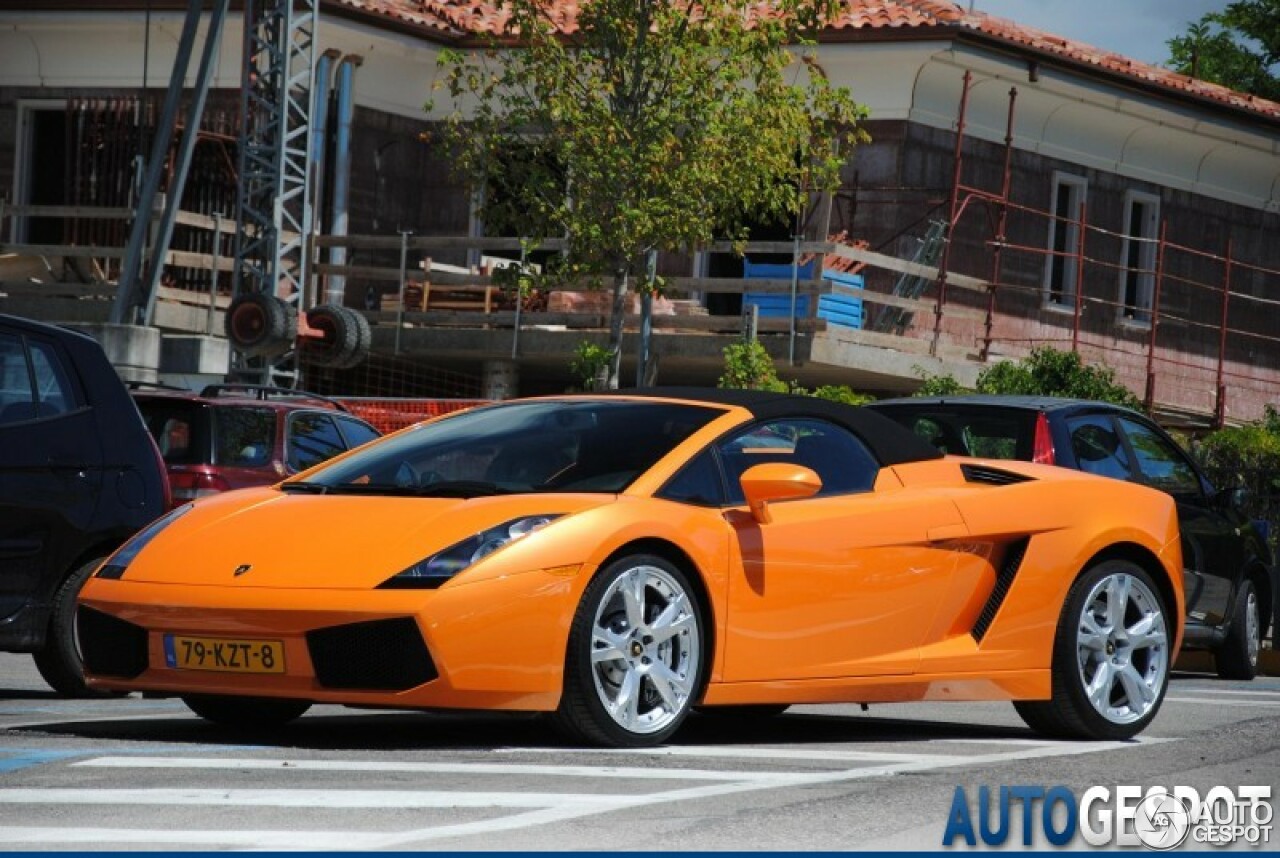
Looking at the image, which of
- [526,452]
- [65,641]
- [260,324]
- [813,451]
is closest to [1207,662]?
[813,451]

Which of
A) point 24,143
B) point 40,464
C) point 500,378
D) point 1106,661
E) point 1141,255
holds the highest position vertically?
point 24,143

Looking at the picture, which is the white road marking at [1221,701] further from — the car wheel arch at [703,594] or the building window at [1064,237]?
the building window at [1064,237]

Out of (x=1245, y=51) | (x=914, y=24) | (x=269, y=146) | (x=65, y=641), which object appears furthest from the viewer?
(x=1245, y=51)

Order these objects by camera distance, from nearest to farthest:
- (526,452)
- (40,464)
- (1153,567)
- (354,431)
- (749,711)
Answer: (526,452) < (1153,567) < (749,711) < (40,464) < (354,431)

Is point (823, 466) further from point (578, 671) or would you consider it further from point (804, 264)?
point (804, 264)

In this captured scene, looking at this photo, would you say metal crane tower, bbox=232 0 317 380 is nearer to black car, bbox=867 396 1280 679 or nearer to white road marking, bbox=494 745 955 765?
black car, bbox=867 396 1280 679

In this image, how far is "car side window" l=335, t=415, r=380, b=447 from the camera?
1784 centimetres

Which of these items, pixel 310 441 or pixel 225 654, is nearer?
pixel 225 654

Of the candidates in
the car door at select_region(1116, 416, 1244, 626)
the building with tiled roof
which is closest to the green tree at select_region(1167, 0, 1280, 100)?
the building with tiled roof

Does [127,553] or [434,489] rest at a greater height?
[434,489]

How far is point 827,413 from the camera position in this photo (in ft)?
33.9

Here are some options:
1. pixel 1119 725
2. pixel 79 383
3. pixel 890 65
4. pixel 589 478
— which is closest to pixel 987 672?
pixel 1119 725

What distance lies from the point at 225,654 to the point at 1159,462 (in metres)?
8.47

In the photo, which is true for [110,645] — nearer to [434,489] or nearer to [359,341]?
[434,489]
